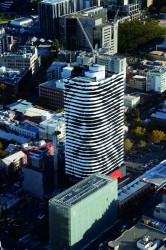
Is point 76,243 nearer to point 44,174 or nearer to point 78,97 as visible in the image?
point 44,174

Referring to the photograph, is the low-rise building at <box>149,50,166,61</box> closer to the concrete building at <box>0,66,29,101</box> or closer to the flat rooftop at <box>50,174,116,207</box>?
the concrete building at <box>0,66,29,101</box>

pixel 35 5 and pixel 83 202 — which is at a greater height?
pixel 35 5

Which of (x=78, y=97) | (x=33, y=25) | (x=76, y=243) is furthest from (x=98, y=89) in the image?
(x=33, y=25)

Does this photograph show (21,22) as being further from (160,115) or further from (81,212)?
(81,212)

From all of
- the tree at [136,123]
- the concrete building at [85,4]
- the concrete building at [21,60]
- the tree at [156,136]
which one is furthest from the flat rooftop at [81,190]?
the concrete building at [85,4]

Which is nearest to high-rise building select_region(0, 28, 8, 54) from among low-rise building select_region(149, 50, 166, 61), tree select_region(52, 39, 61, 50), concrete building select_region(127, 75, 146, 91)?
tree select_region(52, 39, 61, 50)

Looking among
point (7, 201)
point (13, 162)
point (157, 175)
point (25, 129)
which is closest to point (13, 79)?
point (25, 129)

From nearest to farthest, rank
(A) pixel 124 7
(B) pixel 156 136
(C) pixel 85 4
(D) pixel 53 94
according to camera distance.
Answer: (B) pixel 156 136 < (D) pixel 53 94 < (C) pixel 85 4 < (A) pixel 124 7
